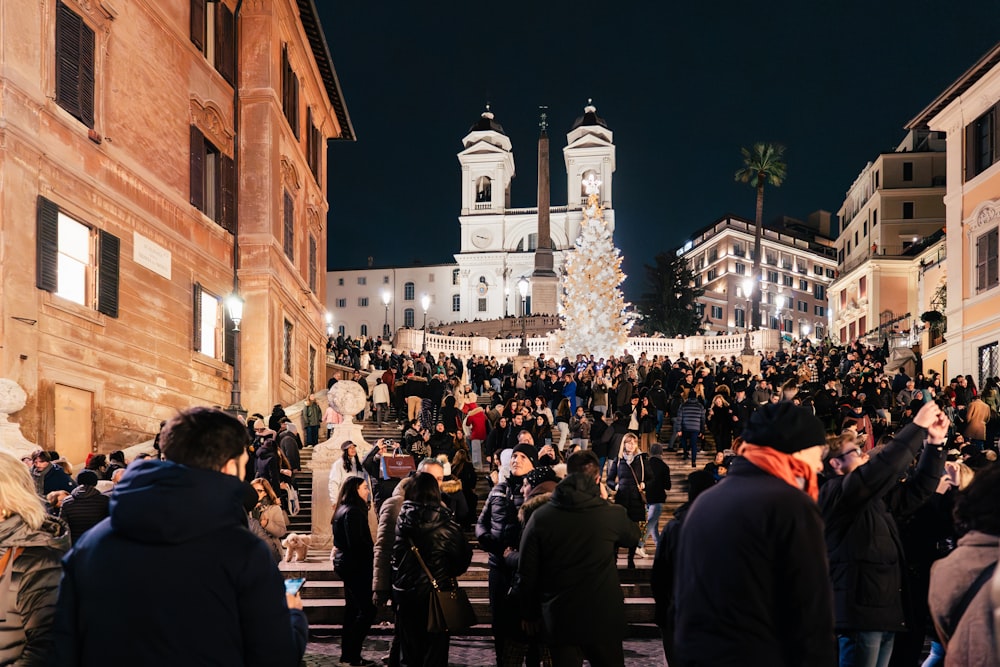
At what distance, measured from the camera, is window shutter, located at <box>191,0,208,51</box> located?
22.2m

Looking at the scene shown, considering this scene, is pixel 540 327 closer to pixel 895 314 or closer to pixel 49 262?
pixel 895 314

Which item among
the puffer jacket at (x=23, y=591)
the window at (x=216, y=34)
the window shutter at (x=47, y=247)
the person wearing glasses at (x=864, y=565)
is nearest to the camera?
the puffer jacket at (x=23, y=591)

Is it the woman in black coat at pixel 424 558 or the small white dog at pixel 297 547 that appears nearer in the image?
the woman in black coat at pixel 424 558

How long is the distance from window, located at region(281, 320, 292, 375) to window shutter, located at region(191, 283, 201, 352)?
493 centimetres

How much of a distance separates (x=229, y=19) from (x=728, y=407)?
15.3 m

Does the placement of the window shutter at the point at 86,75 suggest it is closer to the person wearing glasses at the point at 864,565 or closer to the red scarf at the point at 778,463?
the person wearing glasses at the point at 864,565

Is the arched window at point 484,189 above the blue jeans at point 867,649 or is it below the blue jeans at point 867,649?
above

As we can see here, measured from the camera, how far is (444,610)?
7.11 meters

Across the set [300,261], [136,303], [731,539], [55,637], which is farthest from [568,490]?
[300,261]

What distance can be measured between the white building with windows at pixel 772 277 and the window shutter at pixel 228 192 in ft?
271

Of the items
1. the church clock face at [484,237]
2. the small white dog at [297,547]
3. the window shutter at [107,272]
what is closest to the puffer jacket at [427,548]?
the small white dog at [297,547]

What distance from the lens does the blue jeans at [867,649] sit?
578 cm

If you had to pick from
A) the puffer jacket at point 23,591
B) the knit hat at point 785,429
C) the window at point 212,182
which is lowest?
the puffer jacket at point 23,591

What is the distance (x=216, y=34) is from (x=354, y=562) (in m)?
18.3
